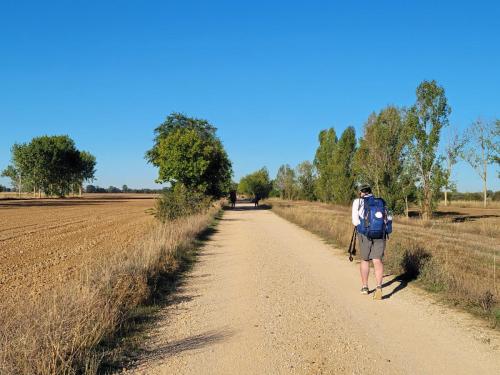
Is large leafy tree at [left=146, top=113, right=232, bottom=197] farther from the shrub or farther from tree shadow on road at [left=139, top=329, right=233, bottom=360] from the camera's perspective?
tree shadow on road at [left=139, top=329, right=233, bottom=360]

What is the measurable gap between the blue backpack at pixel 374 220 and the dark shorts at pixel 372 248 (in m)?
0.15

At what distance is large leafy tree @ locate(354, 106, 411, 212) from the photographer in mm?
33031

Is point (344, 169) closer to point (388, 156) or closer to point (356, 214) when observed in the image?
point (388, 156)

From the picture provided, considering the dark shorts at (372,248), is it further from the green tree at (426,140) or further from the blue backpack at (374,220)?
the green tree at (426,140)

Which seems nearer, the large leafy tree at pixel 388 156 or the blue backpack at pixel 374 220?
the blue backpack at pixel 374 220

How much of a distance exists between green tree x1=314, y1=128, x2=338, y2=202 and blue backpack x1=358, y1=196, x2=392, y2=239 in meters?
49.0

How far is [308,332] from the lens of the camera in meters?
5.99

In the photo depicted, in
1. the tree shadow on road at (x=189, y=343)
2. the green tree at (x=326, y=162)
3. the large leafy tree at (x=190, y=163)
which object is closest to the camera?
the tree shadow on road at (x=189, y=343)

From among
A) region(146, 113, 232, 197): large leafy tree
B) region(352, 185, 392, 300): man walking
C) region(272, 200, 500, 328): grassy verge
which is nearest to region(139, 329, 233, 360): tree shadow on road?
region(352, 185, 392, 300): man walking

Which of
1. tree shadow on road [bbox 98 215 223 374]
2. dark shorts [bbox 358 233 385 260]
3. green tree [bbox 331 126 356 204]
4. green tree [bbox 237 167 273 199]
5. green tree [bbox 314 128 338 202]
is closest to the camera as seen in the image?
tree shadow on road [bbox 98 215 223 374]

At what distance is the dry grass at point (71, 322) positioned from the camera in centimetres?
416

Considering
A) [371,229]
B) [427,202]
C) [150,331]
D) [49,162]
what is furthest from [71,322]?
[49,162]

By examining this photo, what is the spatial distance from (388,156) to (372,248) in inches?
1063

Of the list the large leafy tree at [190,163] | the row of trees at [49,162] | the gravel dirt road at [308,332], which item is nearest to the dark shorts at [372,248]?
the gravel dirt road at [308,332]
